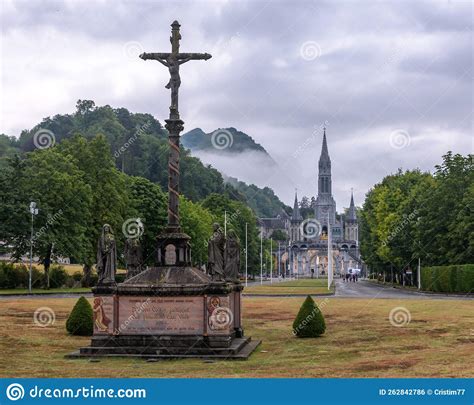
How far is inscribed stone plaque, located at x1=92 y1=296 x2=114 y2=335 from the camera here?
23875 mm

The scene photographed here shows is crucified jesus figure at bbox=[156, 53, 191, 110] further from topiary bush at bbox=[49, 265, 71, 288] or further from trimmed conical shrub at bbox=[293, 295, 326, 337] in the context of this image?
topiary bush at bbox=[49, 265, 71, 288]

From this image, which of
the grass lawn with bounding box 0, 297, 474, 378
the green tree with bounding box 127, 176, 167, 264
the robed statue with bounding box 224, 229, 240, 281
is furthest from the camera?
the green tree with bounding box 127, 176, 167, 264

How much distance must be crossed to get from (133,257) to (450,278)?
45.4 metres

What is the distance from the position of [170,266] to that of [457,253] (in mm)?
52218

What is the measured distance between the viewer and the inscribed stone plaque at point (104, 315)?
2388 centimetres

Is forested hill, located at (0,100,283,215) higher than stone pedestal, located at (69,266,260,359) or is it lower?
higher

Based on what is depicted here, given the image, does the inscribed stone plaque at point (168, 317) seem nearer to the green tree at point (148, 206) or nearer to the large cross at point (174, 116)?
the large cross at point (174, 116)

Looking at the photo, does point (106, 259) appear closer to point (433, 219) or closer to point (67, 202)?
point (67, 202)

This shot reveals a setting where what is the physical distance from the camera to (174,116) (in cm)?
2555

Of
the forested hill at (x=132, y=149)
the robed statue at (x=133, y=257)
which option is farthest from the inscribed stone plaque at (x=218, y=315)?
the forested hill at (x=132, y=149)

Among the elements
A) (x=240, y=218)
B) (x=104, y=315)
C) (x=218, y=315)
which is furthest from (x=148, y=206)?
(x=218, y=315)

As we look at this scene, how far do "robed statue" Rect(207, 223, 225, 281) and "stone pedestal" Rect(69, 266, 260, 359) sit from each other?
33 cm

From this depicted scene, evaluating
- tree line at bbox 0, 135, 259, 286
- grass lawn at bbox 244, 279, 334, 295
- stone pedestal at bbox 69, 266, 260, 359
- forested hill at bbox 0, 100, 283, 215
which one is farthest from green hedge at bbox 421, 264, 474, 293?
forested hill at bbox 0, 100, 283, 215

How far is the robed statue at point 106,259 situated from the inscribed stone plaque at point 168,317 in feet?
4.78
